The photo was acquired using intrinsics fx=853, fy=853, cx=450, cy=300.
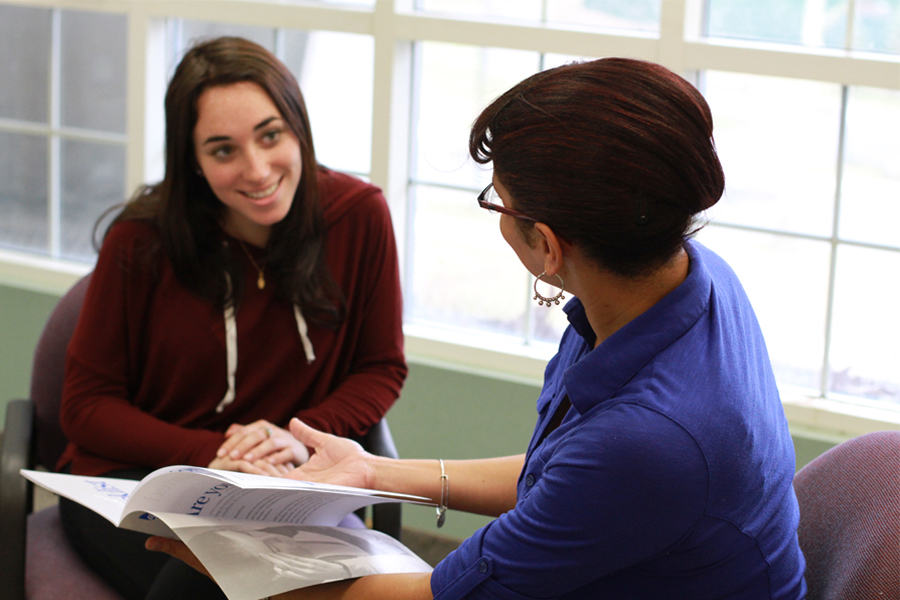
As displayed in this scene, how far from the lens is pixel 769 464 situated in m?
0.97

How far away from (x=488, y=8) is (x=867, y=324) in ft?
4.47

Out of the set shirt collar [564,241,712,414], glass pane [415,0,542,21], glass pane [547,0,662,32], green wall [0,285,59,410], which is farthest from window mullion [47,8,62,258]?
shirt collar [564,241,712,414]

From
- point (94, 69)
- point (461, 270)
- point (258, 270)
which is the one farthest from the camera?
point (94, 69)

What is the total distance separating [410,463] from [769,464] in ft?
2.09

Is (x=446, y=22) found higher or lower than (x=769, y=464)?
higher

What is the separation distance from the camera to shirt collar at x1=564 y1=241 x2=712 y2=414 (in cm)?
97

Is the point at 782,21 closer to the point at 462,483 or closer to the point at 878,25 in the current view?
the point at 878,25

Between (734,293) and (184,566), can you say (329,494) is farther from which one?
(734,293)

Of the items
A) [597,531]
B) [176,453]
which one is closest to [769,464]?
[597,531]

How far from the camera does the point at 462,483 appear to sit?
140 cm

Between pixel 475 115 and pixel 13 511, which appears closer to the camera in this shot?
pixel 13 511

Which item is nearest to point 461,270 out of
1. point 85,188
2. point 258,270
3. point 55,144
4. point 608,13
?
point 608,13

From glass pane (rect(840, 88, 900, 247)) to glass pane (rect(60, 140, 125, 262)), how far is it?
93.7 inches

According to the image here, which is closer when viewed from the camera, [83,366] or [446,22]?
[83,366]
